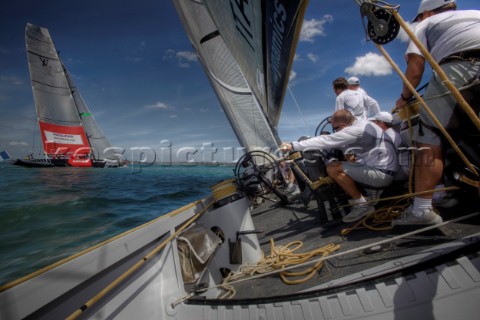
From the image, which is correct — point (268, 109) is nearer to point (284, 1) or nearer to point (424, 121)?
point (284, 1)

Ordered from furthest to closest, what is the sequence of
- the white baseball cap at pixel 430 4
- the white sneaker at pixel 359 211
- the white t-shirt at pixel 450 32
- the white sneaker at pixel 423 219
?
the white sneaker at pixel 359 211
the white sneaker at pixel 423 219
the white baseball cap at pixel 430 4
the white t-shirt at pixel 450 32

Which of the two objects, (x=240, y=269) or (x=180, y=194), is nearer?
(x=240, y=269)

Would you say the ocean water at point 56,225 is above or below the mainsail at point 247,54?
below

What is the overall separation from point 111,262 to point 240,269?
1558 millimetres

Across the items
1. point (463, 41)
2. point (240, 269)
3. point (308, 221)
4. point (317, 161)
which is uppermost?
point (463, 41)

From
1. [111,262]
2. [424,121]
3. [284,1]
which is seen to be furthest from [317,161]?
[111,262]

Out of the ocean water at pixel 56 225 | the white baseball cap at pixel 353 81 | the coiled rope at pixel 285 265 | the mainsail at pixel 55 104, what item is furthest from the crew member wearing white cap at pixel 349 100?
the mainsail at pixel 55 104

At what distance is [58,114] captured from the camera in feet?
102

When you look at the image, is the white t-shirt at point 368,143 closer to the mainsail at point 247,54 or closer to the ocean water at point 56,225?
the mainsail at point 247,54

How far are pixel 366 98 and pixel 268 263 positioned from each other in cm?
358

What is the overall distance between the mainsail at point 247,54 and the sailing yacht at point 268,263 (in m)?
0.04

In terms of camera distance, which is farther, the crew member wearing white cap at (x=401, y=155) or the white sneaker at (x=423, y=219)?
the crew member wearing white cap at (x=401, y=155)

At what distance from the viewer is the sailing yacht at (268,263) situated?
1177 millimetres

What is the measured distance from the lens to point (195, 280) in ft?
7.37
